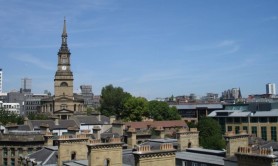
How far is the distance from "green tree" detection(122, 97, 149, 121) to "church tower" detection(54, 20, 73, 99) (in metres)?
23.0

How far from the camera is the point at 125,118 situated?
10725 centimetres

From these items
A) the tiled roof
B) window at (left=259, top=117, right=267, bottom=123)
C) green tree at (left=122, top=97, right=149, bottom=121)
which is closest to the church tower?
green tree at (left=122, top=97, right=149, bottom=121)

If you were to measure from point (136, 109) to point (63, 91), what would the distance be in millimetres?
28182

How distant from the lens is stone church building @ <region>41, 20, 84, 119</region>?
11575 cm

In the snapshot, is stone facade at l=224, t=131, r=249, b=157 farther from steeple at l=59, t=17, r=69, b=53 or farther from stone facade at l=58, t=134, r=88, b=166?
steeple at l=59, t=17, r=69, b=53

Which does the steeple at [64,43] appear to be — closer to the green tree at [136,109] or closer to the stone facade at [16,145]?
the green tree at [136,109]

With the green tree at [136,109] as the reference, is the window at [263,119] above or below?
below

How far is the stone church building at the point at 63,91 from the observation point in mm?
115750

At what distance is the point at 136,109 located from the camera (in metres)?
104

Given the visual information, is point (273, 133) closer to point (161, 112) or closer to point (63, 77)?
point (161, 112)

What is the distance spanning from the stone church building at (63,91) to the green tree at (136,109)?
2048cm

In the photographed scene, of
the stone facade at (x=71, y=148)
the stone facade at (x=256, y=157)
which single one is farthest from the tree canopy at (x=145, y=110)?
the stone facade at (x=256, y=157)

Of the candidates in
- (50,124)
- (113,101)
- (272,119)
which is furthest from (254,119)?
(113,101)

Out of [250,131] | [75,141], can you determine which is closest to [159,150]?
[75,141]
